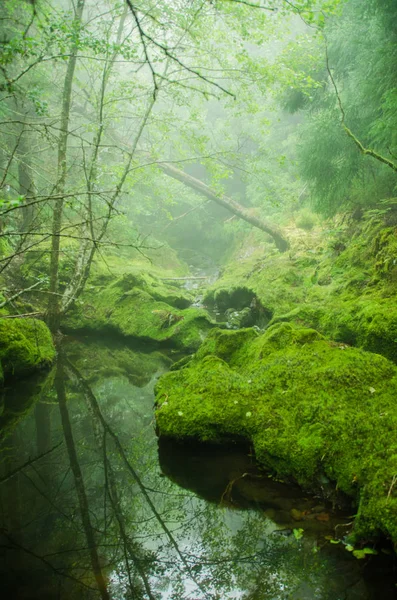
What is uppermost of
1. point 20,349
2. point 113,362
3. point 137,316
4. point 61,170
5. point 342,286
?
point 61,170

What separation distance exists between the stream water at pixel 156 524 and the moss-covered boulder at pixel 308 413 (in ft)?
0.74

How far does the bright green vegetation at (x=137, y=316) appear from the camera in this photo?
8.84m

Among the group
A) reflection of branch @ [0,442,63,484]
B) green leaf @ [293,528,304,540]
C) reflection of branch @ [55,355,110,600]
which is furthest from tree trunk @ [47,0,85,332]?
green leaf @ [293,528,304,540]

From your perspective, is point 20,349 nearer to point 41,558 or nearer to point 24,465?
point 24,465

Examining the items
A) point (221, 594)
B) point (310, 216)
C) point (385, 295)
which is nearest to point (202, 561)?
point (221, 594)

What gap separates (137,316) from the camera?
376 inches

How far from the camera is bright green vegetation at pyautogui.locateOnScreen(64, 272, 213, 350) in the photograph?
884cm

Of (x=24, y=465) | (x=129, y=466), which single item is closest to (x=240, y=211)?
(x=129, y=466)

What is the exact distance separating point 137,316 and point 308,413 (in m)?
6.68

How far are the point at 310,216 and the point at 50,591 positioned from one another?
594 inches

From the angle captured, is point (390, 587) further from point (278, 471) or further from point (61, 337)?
point (61, 337)

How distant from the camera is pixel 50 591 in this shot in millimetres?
2250

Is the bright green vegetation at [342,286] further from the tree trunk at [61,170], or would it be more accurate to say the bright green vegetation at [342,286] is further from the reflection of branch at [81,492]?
the tree trunk at [61,170]

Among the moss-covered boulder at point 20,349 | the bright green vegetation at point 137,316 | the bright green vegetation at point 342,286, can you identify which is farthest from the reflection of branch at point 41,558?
the bright green vegetation at point 137,316
